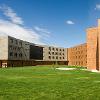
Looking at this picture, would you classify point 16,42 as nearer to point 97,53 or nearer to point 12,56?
point 12,56

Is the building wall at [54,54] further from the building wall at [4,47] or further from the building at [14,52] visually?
the building wall at [4,47]

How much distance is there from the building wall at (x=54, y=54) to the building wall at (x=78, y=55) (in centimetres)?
390

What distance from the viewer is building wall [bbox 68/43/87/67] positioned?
136 m

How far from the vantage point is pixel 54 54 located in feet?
505

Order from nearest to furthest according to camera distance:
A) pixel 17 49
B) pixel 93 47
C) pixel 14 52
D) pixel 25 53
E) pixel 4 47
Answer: pixel 93 47
pixel 4 47
pixel 14 52
pixel 17 49
pixel 25 53

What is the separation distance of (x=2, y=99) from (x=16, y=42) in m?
92.5

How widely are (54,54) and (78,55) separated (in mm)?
17884

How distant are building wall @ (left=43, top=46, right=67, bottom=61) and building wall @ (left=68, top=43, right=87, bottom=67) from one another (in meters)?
3.90

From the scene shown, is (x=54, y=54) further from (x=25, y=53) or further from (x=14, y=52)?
(x=14, y=52)

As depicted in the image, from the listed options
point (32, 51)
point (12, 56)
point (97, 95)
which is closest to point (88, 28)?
point (12, 56)

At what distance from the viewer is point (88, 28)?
256 ft

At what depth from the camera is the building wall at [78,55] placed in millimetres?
135863

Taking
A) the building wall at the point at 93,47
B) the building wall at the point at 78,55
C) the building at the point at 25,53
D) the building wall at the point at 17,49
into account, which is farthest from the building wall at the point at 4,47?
the building wall at the point at 78,55

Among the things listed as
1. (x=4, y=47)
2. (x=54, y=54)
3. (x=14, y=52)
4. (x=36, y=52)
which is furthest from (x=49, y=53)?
(x=4, y=47)
